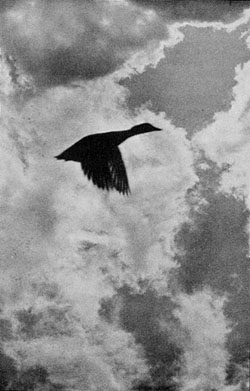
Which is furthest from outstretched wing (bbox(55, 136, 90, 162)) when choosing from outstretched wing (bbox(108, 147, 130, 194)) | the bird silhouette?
outstretched wing (bbox(108, 147, 130, 194))

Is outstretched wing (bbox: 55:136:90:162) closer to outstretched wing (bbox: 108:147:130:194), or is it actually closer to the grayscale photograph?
the grayscale photograph

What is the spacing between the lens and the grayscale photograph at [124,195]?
151 inches

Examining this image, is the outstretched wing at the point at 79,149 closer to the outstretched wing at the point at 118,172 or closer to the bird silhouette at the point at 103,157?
the bird silhouette at the point at 103,157

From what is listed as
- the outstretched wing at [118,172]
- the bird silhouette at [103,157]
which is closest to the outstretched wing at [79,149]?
the bird silhouette at [103,157]

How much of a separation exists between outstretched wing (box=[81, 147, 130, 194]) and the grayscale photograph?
0.01 metres

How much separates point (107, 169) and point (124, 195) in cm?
25

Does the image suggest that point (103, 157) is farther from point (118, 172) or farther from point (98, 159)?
point (118, 172)

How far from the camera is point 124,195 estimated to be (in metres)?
3.88

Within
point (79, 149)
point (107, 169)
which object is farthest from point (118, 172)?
point (79, 149)

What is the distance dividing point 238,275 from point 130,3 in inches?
92.1

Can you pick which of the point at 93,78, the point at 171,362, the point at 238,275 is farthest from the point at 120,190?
the point at 171,362

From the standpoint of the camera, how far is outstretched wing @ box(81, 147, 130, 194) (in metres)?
3.82

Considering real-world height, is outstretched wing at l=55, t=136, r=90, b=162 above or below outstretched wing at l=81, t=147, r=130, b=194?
above

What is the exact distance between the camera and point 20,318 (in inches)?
153
